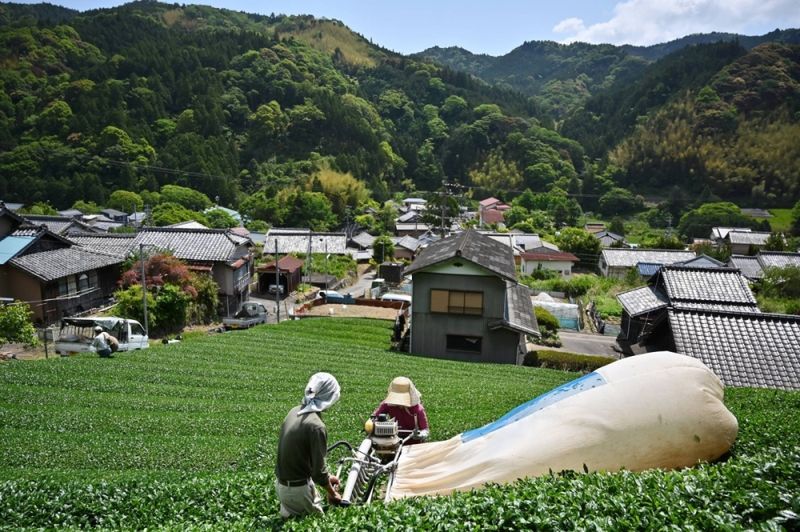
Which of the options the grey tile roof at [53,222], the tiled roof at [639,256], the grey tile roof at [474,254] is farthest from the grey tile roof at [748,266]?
the grey tile roof at [53,222]

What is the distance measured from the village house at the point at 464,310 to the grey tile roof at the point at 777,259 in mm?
33044

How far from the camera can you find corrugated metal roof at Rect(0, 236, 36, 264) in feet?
90.6

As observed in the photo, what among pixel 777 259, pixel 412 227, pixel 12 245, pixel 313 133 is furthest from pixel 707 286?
pixel 313 133

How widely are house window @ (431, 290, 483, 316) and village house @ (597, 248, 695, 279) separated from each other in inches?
1325

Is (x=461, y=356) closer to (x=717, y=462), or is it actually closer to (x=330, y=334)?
(x=330, y=334)

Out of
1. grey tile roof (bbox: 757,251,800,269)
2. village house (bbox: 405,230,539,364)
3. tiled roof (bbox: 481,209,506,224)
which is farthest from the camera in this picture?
tiled roof (bbox: 481,209,506,224)

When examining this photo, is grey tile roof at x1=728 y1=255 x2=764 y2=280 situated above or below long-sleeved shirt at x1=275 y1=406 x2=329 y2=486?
below

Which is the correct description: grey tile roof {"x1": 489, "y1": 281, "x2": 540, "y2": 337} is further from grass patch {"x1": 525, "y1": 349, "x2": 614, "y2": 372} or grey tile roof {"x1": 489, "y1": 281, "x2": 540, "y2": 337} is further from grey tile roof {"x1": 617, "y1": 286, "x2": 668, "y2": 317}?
grey tile roof {"x1": 617, "y1": 286, "x2": 668, "y2": 317}

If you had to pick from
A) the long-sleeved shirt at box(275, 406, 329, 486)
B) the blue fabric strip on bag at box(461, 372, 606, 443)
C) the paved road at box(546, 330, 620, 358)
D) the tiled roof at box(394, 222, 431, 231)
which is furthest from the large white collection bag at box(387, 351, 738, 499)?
the tiled roof at box(394, 222, 431, 231)

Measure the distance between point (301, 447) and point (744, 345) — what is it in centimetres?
1509

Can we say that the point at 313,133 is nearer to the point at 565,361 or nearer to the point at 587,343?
the point at 587,343

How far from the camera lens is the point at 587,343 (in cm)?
3475

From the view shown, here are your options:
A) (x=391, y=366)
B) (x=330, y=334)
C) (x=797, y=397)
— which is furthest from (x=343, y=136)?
(x=797, y=397)

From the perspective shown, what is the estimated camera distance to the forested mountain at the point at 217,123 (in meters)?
87.9
